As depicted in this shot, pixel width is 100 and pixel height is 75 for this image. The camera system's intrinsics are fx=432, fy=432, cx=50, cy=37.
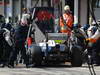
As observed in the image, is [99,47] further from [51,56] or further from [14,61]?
[14,61]

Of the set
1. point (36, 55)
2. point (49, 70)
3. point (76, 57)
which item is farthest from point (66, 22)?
point (49, 70)

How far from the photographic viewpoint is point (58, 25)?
16.6 meters

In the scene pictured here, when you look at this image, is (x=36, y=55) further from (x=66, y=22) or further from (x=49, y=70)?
(x=66, y=22)

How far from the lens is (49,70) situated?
13.6 m

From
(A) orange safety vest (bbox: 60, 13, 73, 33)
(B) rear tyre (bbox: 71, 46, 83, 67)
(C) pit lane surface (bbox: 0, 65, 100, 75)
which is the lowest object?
(C) pit lane surface (bbox: 0, 65, 100, 75)

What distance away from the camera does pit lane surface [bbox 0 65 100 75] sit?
12844 mm

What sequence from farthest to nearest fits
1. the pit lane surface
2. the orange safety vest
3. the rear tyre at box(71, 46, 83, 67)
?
the orange safety vest < the rear tyre at box(71, 46, 83, 67) < the pit lane surface

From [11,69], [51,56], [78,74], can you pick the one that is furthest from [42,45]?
[78,74]

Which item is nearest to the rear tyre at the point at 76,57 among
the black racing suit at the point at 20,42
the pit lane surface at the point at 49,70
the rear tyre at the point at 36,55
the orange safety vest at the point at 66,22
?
the pit lane surface at the point at 49,70

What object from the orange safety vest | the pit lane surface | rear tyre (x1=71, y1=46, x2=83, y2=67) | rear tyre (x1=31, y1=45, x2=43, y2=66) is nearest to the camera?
the pit lane surface

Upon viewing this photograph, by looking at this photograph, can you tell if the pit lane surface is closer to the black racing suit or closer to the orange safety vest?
the black racing suit

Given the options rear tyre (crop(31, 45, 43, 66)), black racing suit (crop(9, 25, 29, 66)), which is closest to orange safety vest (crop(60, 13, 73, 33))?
rear tyre (crop(31, 45, 43, 66))

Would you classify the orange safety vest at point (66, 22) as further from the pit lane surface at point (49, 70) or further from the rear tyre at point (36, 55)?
the rear tyre at point (36, 55)

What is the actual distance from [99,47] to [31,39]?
97.4 inches
